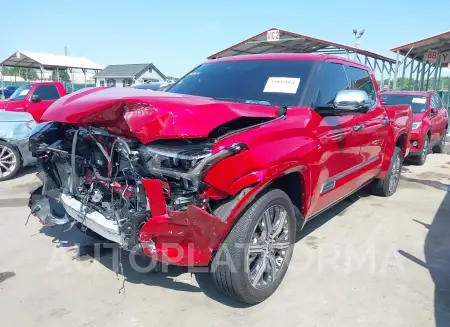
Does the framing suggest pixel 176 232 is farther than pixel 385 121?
No

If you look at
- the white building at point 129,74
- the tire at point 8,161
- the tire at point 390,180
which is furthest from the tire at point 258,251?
the white building at point 129,74

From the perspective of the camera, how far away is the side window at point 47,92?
11.8 meters

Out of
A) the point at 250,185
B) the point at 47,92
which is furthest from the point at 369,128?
the point at 47,92

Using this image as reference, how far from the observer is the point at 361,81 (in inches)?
194

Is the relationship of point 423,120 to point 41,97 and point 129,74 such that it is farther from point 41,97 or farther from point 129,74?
point 129,74

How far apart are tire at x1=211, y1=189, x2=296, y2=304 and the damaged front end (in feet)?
0.60

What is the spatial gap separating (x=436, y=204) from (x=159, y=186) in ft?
15.8

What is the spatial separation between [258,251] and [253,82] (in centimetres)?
165

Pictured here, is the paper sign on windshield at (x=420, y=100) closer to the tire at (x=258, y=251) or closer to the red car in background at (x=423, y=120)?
the red car in background at (x=423, y=120)

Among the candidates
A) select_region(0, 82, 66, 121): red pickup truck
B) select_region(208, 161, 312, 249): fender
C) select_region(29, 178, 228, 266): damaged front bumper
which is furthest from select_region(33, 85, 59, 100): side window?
select_region(208, 161, 312, 249): fender

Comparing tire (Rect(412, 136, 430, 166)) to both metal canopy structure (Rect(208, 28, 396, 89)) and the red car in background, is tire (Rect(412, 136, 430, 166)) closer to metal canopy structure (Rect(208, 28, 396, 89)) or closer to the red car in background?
the red car in background

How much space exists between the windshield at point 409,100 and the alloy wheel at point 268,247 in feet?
23.8

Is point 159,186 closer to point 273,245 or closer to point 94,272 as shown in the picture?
point 273,245

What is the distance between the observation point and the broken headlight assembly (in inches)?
99.2
